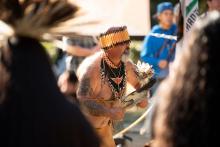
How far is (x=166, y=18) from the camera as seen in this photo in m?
10.6

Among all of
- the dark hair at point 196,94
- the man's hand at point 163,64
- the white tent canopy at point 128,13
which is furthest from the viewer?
the man's hand at point 163,64

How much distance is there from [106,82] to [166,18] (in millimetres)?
4291

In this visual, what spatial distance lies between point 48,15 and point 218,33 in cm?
93

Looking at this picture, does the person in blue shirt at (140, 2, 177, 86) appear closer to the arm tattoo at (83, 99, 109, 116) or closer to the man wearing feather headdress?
the man wearing feather headdress

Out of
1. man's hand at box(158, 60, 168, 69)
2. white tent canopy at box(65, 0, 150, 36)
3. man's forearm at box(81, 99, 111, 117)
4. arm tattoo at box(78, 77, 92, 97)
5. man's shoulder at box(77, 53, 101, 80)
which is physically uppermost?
white tent canopy at box(65, 0, 150, 36)

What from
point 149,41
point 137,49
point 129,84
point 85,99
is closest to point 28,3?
point 85,99

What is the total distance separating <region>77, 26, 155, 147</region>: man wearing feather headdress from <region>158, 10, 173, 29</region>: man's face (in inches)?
155

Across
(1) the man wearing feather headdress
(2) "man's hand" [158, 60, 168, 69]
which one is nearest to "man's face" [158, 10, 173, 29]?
(2) "man's hand" [158, 60, 168, 69]

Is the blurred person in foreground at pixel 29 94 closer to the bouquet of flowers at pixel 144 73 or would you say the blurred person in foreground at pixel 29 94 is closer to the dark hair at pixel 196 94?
the dark hair at pixel 196 94

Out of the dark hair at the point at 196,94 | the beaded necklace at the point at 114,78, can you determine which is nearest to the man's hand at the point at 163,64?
the beaded necklace at the point at 114,78

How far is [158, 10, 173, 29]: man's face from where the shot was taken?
10.5 m

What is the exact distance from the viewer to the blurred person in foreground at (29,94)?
9.80 ft

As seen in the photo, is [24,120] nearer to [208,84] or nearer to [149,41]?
[208,84]

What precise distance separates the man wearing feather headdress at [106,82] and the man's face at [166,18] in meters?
3.93
